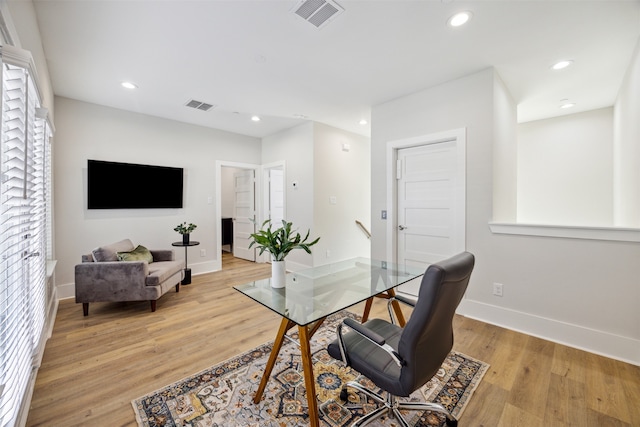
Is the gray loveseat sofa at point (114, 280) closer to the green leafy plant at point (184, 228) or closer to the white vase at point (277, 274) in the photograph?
the green leafy plant at point (184, 228)

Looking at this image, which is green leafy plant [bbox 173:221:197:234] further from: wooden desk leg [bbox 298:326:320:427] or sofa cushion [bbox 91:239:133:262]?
wooden desk leg [bbox 298:326:320:427]

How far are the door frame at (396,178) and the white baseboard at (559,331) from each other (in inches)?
26.9

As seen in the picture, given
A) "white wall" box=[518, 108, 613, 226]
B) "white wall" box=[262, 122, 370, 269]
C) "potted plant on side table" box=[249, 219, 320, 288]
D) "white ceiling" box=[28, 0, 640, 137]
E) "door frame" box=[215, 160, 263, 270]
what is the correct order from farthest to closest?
"door frame" box=[215, 160, 263, 270]
"white wall" box=[262, 122, 370, 269]
"white wall" box=[518, 108, 613, 226]
"white ceiling" box=[28, 0, 640, 137]
"potted plant on side table" box=[249, 219, 320, 288]

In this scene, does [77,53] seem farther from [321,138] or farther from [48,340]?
[321,138]

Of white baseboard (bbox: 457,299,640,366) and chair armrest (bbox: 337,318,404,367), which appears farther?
white baseboard (bbox: 457,299,640,366)

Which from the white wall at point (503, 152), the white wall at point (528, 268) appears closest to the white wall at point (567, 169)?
the white wall at point (503, 152)

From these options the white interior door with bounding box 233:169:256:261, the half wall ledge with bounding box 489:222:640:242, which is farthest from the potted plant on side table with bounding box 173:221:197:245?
the half wall ledge with bounding box 489:222:640:242

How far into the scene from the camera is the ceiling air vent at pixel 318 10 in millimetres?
1870

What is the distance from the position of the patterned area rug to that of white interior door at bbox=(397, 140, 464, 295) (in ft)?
4.38

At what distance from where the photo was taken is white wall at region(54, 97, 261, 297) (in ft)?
11.5

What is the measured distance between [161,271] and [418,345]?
3.09 metres

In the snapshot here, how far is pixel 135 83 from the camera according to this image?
3.09m

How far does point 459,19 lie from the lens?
6.61ft

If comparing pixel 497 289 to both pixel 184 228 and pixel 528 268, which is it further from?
pixel 184 228
